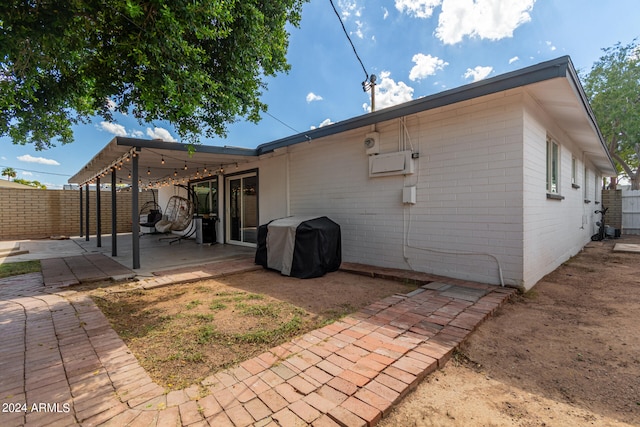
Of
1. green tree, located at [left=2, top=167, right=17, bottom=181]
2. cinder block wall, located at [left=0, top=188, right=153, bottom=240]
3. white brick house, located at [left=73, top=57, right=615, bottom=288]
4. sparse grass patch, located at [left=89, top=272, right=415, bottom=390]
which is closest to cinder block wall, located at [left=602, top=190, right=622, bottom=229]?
white brick house, located at [left=73, top=57, right=615, bottom=288]

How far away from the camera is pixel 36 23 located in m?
2.32

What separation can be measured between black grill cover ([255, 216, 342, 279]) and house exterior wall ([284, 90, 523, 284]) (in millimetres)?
678

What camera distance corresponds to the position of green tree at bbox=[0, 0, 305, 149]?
2.29 meters

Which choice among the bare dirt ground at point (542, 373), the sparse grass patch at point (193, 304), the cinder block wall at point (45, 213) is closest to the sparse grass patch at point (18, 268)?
the sparse grass patch at point (193, 304)

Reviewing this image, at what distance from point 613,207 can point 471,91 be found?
1346 cm

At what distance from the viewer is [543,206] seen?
13.9ft

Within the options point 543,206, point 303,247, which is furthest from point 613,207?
point 303,247

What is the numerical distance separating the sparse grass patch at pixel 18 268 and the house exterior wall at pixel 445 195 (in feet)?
18.4

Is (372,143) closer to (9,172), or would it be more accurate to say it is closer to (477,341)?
(477,341)

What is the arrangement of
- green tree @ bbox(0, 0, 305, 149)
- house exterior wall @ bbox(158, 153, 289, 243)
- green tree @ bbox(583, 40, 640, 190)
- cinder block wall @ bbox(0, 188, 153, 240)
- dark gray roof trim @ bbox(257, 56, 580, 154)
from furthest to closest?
1. green tree @ bbox(583, 40, 640, 190)
2. cinder block wall @ bbox(0, 188, 153, 240)
3. house exterior wall @ bbox(158, 153, 289, 243)
4. dark gray roof trim @ bbox(257, 56, 580, 154)
5. green tree @ bbox(0, 0, 305, 149)

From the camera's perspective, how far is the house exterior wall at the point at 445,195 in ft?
11.7

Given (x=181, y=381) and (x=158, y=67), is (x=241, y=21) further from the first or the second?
(x=181, y=381)

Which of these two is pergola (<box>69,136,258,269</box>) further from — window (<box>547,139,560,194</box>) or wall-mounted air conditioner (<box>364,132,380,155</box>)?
window (<box>547,139,560,194</box>)

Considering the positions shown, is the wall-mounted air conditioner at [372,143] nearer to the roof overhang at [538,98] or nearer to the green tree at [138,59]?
the roof overhang at [538,98]
